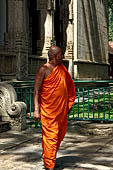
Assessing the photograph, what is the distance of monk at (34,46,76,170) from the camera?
5180 mm

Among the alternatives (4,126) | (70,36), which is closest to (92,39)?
(70,36)

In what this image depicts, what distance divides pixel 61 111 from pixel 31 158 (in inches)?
45.5

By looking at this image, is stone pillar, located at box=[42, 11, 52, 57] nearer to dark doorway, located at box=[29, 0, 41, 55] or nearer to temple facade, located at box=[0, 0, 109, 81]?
temple facade, located at box=[0, 0, 109, 81]

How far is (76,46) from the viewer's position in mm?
20031

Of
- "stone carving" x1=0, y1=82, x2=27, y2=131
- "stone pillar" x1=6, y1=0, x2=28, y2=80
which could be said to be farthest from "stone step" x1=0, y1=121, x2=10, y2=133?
"stone pillar" x1=6, y1=0, x2=28, y2=80

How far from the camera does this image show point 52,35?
53.3ft

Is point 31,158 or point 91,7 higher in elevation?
point 91,7

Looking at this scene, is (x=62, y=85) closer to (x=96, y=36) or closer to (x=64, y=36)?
(x=64, y=36)

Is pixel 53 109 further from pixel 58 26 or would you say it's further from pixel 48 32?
pixel 58 26

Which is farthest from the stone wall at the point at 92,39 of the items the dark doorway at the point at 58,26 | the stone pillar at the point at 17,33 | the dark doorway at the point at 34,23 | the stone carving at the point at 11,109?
the stone carving at the point at 11,109

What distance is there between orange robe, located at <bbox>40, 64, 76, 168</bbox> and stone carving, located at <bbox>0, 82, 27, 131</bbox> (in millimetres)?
3382

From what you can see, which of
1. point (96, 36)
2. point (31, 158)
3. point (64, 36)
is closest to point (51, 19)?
point (64, 36)

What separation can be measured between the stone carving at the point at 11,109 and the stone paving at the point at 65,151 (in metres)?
0.27

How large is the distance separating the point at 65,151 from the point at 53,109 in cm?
154
